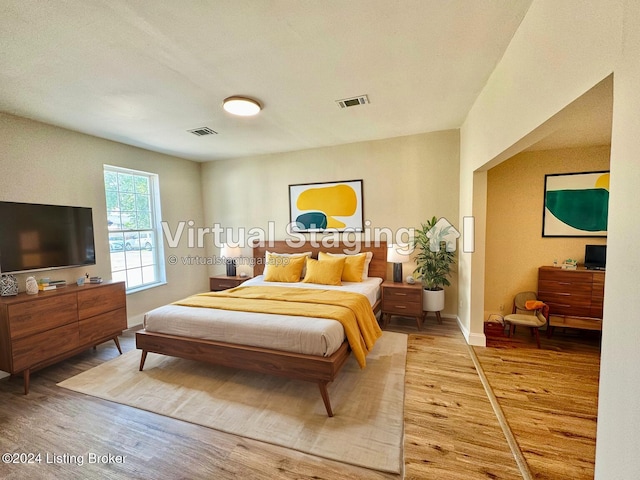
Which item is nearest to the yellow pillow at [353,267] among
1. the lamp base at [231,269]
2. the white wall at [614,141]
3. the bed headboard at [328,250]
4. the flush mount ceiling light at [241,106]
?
the bed headboard at [328,250]

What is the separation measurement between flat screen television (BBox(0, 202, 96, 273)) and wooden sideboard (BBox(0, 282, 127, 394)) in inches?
14.2

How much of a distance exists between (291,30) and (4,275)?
3420mm

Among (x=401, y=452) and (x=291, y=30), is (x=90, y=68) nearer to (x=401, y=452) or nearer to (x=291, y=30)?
(x=291, y=30)

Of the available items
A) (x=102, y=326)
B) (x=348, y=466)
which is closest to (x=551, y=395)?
(x=348, y=466)

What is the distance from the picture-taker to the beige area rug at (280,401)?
5.81 ft

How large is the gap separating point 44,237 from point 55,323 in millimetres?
984

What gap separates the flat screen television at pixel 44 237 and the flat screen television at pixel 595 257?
612 cm

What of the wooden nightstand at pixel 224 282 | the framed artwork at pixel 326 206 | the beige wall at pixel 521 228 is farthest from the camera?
the wooden nightstand at pixel 224 282

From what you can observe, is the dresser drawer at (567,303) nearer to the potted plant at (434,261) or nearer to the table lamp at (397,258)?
the potted plant at (434,261)

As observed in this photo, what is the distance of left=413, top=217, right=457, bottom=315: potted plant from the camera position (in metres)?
3.65

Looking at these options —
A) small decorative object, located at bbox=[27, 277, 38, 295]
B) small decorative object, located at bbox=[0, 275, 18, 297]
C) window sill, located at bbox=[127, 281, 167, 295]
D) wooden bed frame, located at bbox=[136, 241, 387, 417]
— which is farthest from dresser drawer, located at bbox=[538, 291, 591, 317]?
small decorative object, located at bbox=[0, 275, 18, 297]

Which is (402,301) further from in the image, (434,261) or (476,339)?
(476,339)

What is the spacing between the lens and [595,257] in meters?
3.27

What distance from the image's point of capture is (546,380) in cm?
238
